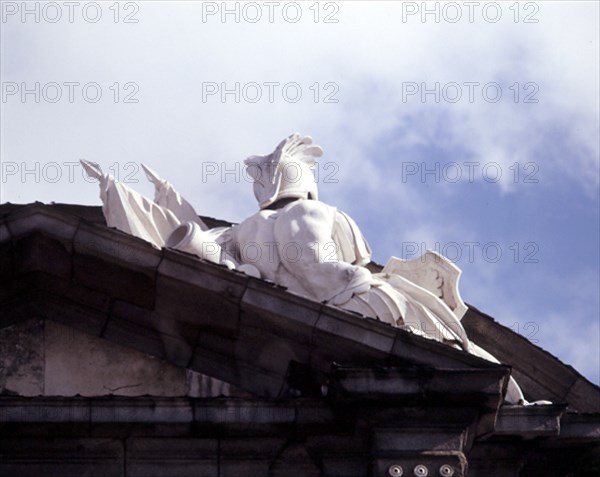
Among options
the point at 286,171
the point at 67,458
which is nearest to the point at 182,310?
the point at 67,458

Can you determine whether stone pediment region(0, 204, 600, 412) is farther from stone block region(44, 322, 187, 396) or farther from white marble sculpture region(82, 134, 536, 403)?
white marble sculpture region(82, 134, 536, 403)

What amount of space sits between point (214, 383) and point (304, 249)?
1660 mm

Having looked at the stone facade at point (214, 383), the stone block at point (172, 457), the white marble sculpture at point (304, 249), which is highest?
the white marble sculpture at point (304, 249)

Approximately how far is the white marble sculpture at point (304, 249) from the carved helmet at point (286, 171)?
A: 1 centimetres

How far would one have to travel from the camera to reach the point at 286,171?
97.5ft

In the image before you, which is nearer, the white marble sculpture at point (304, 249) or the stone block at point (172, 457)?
the stone block at point (172, 457)

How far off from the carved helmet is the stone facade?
7.49 ft

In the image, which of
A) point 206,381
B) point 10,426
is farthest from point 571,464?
point 10,426

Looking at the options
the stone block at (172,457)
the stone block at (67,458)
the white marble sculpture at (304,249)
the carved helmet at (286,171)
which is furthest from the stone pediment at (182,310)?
the carved helmet at (286,171)

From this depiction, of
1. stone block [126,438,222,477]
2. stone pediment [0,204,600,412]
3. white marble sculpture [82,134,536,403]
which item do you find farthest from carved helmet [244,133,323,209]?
stone block [126,438,222,477]

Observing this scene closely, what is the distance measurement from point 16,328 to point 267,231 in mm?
2703

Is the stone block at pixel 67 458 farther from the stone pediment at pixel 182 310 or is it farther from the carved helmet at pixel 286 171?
the carved helmet at pixel 286 171

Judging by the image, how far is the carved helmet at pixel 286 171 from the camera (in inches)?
1163

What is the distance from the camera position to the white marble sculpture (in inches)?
1101
